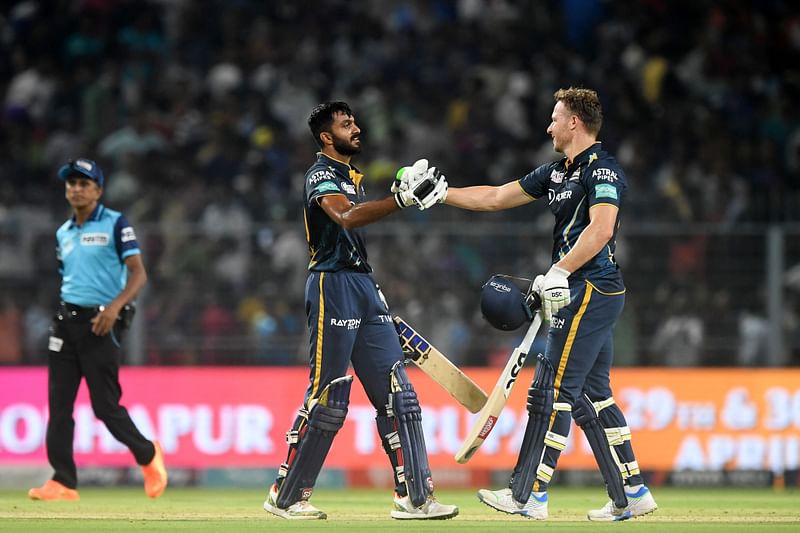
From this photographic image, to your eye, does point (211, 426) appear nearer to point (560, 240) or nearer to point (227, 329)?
point (227, 329)

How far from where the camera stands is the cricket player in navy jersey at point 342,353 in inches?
330

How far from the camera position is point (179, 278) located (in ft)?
44.9

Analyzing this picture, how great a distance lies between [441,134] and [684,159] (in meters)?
3.02

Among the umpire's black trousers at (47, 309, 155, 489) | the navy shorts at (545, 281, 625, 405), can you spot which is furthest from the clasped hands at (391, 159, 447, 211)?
the umpire's black trousers at (47, 309, 155, 489)

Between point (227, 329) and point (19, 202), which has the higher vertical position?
point (19, 202)

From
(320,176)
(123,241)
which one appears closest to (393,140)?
(123,241)

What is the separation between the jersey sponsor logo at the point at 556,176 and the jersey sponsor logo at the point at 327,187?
1440 millimetres

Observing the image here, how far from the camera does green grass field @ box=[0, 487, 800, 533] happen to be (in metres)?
8.17

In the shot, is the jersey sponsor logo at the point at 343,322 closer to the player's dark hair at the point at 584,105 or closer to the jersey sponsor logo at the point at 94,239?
the player's dark hair at the point at 584,105

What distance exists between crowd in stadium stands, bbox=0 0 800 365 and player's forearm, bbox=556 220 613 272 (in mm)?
5368

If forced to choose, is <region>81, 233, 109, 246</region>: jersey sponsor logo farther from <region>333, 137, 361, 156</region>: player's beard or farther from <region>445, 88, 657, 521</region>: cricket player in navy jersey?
<region>445, 88, 657, 521</region>: cricket player in navy jersey

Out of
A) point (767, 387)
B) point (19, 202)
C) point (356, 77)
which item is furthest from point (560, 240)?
point (356, 77)

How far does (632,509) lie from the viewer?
8.78 metres

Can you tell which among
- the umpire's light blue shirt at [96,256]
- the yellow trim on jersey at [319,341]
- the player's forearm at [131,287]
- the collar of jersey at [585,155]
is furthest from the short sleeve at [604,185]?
the umpire's light blue shirt at [96,256]
